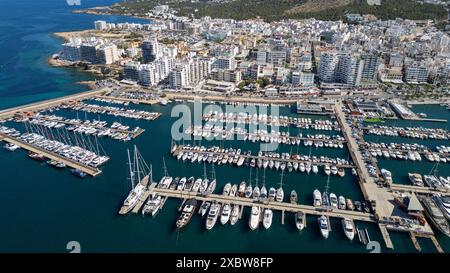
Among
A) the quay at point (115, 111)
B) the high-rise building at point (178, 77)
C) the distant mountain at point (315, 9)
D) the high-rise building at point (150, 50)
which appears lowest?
the quay at point (115, 111)

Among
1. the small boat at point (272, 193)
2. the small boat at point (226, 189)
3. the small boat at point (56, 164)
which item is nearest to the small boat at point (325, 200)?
the small boat at point (272, 193)

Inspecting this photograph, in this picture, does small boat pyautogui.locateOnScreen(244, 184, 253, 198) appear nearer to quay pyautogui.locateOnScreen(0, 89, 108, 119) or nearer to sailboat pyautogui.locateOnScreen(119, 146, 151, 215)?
sailboat pyautogui.locateOnScreen(119, 146, 151, 215)

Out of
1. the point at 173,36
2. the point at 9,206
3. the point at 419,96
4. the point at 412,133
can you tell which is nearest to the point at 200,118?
the point at 9,206

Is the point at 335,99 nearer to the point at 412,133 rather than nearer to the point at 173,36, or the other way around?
the point at 412,133

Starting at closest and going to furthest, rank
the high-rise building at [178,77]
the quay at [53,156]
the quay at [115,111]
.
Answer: the quay at [53,156] < the quay at [115,111] < the high-rise building at [178,77]

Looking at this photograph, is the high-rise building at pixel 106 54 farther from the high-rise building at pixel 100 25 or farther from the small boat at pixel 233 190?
the small boat at pixel 233 190

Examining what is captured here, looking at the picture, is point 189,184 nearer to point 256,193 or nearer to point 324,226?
point 256,193

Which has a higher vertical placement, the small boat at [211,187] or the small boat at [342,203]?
the small boat at [342,203]
